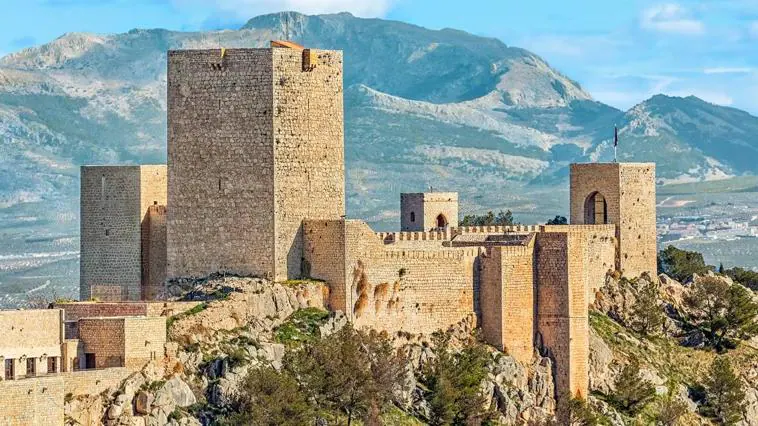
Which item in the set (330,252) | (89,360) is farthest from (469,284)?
(89,360)

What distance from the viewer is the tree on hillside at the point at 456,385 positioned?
6794 cm

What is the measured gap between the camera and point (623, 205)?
8650cm

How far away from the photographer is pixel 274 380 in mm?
60938

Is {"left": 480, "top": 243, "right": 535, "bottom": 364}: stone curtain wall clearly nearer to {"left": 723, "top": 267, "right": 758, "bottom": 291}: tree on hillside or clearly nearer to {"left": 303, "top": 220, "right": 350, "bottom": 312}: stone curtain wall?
{"left": 303, "top": 220, "right": 350, "bottom": 312}: stone curtain wall

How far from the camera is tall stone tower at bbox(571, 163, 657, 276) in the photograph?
86.4 meters

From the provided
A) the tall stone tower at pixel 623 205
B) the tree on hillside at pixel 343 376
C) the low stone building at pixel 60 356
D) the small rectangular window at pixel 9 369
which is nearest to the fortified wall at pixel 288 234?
the tree on hillside at pixel 343 376

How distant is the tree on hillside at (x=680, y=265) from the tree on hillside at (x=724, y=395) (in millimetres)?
10572

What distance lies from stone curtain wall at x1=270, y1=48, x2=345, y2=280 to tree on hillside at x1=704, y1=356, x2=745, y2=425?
17.5 meters

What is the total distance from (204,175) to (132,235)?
406cm

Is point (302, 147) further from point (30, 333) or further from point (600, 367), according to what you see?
point (600, 367)

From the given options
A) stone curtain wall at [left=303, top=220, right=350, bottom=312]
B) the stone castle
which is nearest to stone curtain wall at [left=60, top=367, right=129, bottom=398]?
the stone castle

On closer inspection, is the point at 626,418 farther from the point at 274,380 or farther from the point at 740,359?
the point at 274,380

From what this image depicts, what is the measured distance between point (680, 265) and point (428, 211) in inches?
620

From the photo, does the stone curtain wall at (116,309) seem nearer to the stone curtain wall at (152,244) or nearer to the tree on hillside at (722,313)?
the stone curtain wall at (152,244)
